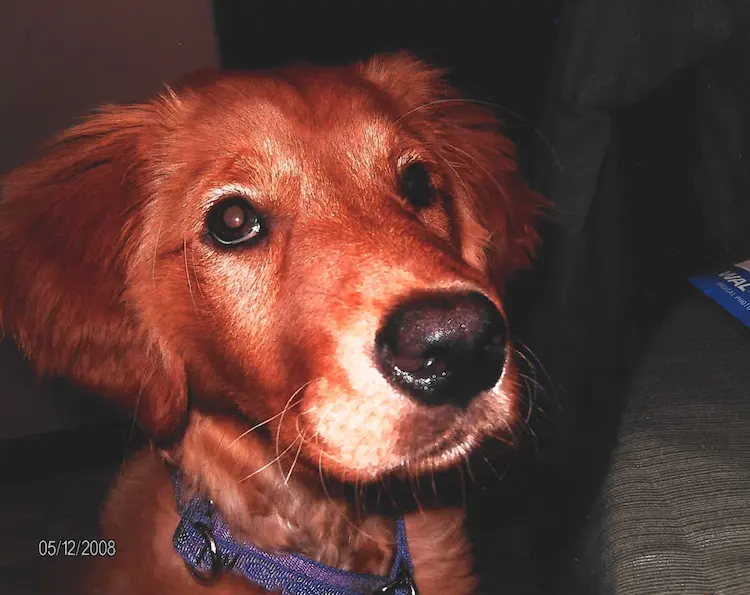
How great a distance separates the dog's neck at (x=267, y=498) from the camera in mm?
1322

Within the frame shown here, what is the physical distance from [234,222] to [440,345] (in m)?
0.50

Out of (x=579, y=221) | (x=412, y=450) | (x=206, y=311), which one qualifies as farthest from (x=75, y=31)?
(x=412, y=450)

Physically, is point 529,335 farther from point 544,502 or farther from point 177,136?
point 177,136

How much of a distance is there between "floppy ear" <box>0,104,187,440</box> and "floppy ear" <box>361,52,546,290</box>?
0.68 m

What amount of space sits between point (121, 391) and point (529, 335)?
1006mm

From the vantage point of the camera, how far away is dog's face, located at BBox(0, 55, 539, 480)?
0.93 meters

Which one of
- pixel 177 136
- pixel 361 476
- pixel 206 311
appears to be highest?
pixel 177 136

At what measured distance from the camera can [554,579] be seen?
1.40 meters

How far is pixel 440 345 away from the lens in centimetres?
86
